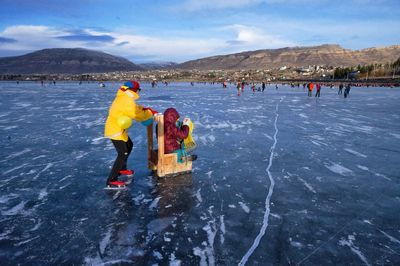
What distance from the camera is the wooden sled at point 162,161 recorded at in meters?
5.84

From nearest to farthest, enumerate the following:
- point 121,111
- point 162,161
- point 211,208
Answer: point 211,208 → point 121,111 → point 162,161

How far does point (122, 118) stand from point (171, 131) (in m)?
1.07

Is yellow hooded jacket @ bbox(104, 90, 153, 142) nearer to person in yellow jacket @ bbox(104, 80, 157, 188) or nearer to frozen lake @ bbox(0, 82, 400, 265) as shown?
person in yellow jacket @ bbox(104, 80, 157, 188)

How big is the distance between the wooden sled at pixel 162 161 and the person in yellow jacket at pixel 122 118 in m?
0.44

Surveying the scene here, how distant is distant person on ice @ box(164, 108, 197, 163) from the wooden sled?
81mm

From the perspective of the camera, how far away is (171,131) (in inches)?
232

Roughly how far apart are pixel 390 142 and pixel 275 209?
6.56 meters

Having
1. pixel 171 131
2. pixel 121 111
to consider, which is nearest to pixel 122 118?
pixel 121 111

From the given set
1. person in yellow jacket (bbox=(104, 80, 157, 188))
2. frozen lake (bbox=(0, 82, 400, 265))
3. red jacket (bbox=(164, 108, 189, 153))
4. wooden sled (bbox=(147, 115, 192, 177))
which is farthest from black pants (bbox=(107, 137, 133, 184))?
red jacket (bbox=(164, 108, 189, 153))

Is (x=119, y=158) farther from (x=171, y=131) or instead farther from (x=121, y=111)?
(x=171, y=131)

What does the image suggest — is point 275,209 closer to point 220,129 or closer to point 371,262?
point 371,262

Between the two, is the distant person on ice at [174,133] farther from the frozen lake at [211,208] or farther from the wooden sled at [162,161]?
the frozen lake at [211,208]

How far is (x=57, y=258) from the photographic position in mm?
3365

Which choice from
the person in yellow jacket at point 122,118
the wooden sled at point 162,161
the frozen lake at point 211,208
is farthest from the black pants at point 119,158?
the wooden sled at point 162,161
